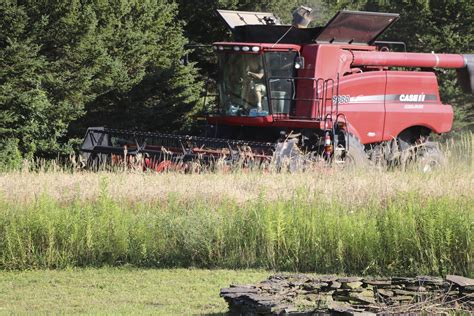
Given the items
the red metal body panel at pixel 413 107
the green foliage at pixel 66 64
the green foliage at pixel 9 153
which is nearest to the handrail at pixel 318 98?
the red metal body panel at pixel 413 107

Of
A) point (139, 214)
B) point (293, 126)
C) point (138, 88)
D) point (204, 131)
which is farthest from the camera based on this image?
point (138, 88)

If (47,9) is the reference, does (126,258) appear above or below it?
below

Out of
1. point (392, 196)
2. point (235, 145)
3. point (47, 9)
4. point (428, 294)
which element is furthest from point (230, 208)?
point (47, 9)

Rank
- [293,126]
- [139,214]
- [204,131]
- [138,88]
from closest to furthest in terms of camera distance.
Answer: [139,214]
[293,126]
[204,131]
[138,88]

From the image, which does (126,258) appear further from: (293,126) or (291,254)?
(293,126)

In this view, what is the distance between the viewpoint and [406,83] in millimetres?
22391

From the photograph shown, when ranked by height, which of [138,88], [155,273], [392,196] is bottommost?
[155,273]

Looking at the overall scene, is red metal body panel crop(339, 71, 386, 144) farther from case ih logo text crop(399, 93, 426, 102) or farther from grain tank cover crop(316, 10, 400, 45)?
grain tank cover crop(316, 10, 400, 45)

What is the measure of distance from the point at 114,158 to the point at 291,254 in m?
7.61

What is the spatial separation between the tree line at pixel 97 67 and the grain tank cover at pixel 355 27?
3305mm

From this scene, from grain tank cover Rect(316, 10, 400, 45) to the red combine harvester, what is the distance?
28 millimetres

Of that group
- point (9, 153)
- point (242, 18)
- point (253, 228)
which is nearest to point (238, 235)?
point (253, 228)

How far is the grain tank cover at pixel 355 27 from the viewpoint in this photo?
20.7 m

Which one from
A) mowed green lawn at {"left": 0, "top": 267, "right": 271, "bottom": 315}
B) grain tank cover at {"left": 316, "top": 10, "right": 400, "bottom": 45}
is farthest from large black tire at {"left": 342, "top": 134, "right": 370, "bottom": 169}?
mowed green lawn at {"left": 0, "top": 267, "right": 271, "bottom": 315}
